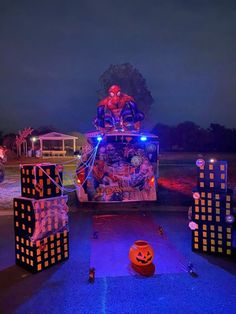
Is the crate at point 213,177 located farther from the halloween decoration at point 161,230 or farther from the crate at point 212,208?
the halloween decoration at point 161,230

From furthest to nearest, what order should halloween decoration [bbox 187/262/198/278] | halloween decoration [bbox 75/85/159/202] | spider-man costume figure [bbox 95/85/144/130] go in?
spider-man costume figure [bbox 95/85/144/130], halloween decoration [bbox 75/85/159/202], halloween decoration [bbox 187/262/198/278]

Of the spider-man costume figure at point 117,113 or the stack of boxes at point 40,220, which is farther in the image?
the spider-man costume figure at point 117,113

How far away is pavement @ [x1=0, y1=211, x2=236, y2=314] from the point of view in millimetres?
3365

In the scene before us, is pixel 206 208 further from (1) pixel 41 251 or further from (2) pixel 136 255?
(1) pixel 41 251

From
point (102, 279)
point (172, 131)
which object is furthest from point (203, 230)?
point (172, 131)

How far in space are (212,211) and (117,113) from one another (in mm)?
6278

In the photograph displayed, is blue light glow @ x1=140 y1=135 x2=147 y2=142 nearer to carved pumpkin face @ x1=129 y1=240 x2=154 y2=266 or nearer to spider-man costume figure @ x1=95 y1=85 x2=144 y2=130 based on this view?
spider-man costume figure @ x1=95 y1=85 x2=144 y2=130

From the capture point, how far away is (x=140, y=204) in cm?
884

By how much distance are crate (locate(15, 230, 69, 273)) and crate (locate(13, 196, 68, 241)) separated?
11 cm

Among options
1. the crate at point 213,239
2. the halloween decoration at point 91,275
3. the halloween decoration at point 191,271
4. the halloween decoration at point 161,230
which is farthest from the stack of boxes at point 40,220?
the crate at point 213,239

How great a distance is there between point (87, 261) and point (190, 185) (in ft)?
30.4

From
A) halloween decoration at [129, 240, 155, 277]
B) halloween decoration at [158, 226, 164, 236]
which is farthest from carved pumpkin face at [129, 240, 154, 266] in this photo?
halloween decoration at [158, 226, 164, 236]

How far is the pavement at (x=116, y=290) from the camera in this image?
337cm

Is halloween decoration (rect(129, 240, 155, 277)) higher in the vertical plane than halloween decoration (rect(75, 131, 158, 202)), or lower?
lower
